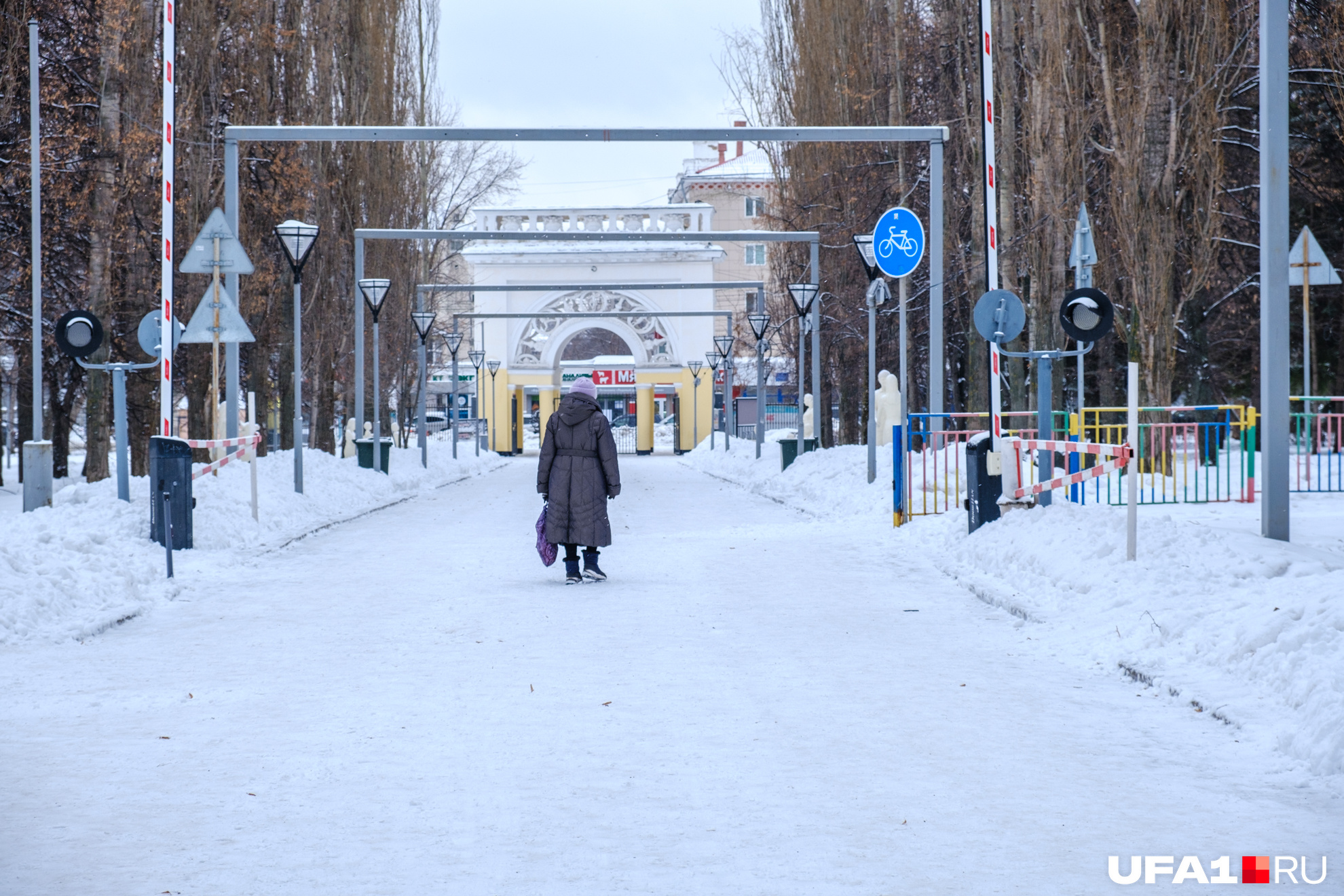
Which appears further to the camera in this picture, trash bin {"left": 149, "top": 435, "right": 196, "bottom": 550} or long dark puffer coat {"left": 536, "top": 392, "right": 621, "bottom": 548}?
trash bin {"left": 149, "top": 435, "right": 196, "bottom": 550}

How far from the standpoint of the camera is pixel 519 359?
66.2 meters

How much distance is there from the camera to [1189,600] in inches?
342

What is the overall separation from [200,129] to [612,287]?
54.9 ft

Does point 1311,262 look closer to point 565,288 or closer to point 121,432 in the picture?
point 121,432

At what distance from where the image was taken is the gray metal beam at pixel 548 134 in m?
18.2

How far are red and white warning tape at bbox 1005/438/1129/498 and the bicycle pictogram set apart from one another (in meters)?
6.92

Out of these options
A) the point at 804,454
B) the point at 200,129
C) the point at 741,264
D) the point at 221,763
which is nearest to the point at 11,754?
the point at 221,763

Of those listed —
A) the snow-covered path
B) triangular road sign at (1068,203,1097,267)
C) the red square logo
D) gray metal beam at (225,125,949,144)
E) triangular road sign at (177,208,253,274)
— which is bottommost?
the red square logo

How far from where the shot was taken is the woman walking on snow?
12.1 meters

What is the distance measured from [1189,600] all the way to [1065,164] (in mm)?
15904

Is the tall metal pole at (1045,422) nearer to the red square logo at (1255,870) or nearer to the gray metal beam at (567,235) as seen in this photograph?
the red square logo at (1255,870)

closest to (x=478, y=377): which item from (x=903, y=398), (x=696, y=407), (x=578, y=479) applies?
(x=696, y=407)

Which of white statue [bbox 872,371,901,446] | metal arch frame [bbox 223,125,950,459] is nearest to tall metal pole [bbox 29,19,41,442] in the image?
metal arch frame [bbox 223,125,950,459]

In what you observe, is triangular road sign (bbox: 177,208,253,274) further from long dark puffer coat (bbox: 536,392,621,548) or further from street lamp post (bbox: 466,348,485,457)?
street lamp post (bbox: 466,348,485,457)
